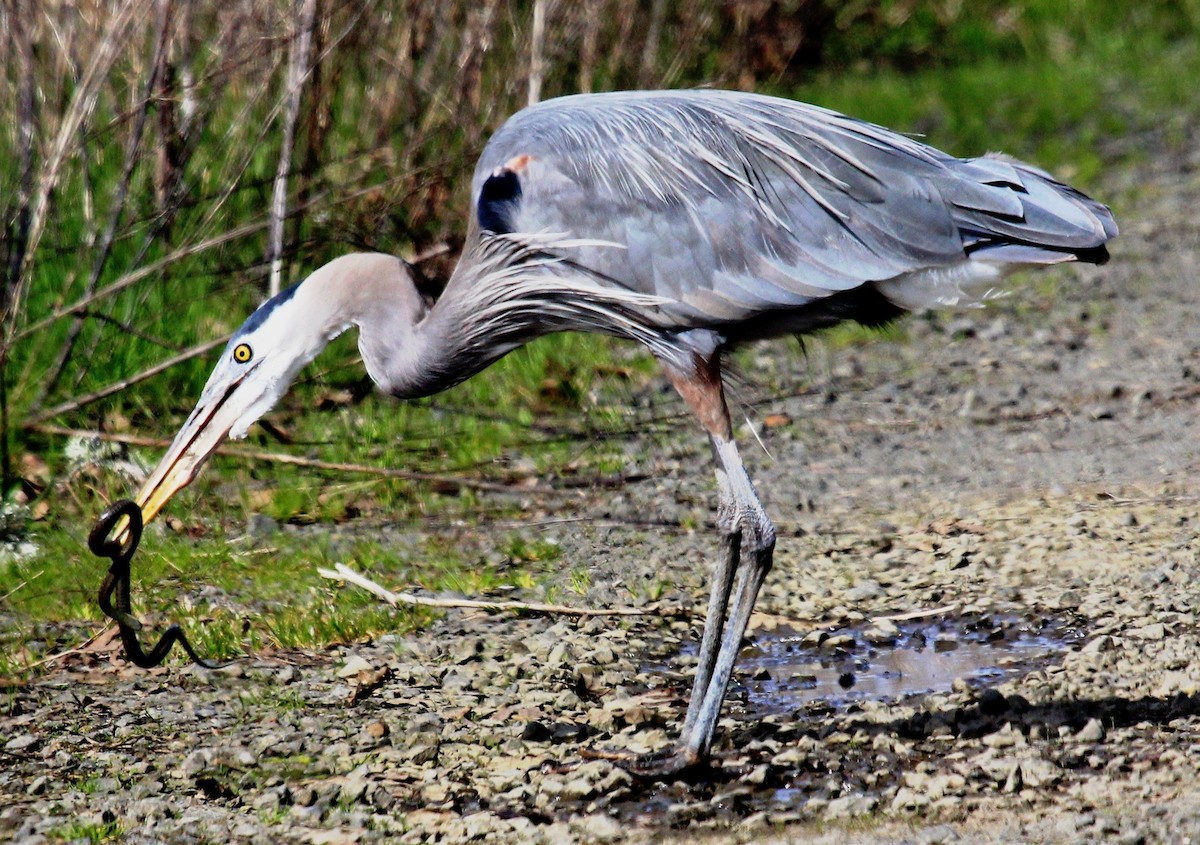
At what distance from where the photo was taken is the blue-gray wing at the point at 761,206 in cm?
471

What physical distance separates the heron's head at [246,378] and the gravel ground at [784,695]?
0.62m

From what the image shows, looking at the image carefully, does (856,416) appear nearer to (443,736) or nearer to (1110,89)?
(443,736)

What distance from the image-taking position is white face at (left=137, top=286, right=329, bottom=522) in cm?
501

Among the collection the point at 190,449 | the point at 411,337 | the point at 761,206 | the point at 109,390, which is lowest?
the point at 109,390

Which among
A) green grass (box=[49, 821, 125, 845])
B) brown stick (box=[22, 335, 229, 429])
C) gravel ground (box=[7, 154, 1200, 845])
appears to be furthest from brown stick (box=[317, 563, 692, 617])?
green grass (box=[49, 821, 125, 845])

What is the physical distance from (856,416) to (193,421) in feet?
10.6

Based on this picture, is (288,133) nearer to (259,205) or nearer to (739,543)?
(259,205)

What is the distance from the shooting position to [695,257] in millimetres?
4809

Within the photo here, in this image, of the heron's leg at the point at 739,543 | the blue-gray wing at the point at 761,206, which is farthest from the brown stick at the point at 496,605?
the blue-gray wing at the point at 761,206

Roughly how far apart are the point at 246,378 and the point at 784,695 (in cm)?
189

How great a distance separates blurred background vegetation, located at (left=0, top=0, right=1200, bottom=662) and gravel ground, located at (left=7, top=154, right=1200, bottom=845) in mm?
733

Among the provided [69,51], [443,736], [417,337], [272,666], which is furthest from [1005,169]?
[69,51]

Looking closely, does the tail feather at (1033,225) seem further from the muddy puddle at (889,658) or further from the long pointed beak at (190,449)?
the long pointed beak at (190,449)

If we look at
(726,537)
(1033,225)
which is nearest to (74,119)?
(726,537)
